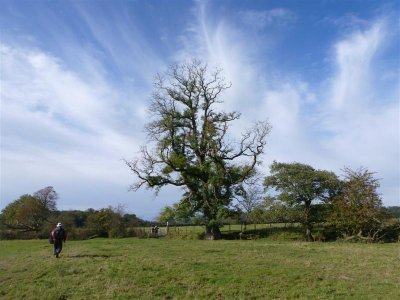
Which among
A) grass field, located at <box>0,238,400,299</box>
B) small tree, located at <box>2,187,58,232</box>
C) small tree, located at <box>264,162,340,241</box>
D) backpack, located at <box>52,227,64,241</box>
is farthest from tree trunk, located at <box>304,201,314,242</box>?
small tree, located at <box>2,187,58,232</box>

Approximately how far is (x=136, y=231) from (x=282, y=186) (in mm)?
15748

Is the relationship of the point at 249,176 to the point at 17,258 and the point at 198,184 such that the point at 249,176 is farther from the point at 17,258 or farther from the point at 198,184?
the point at 17,258

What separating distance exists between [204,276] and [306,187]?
22295 millimetres

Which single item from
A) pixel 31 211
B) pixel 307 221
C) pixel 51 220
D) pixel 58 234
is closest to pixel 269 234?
pixel 307 221

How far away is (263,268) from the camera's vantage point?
17094mm

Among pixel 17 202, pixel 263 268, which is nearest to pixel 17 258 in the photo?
pixel 263 268

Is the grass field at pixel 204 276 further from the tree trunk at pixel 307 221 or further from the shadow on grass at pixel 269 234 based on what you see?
the shadow on grass at pixel 269 234

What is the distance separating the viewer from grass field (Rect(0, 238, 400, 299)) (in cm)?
1407

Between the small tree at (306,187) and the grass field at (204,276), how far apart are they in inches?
586

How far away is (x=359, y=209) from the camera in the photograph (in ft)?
111

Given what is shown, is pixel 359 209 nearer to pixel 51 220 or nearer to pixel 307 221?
pixel 307 221

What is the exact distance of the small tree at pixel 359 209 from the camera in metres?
33.3

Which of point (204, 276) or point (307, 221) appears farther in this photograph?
point (307, 221)

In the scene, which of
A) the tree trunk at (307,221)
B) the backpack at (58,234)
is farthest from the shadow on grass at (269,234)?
the backpack at (58,234)
